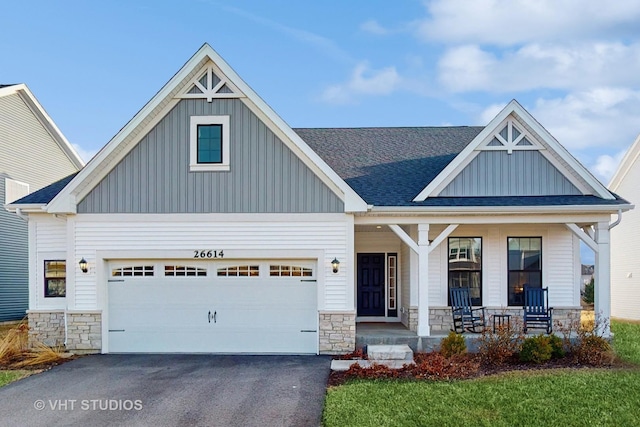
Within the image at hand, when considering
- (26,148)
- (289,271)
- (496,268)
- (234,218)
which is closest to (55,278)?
(234,218)

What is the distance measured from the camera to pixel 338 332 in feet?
39.9

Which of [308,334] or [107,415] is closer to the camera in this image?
[107,415]

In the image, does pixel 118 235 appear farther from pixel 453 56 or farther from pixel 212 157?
pixel 453 56

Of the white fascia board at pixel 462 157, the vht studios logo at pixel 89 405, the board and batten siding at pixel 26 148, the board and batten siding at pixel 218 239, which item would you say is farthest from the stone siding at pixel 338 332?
the board and batten siding at pixel 26 148

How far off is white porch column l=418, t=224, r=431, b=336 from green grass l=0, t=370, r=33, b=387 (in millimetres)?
8003

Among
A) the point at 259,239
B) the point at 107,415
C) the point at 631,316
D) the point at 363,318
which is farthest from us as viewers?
the point at 631,316

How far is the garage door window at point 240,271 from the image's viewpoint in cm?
1257

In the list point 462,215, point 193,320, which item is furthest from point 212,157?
point 462,215

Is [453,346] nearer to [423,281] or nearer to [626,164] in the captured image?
[423,281]

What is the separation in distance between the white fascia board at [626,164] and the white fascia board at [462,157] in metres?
11.3

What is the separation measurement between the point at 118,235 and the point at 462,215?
Result: 25.3 ft

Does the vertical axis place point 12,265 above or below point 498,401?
above

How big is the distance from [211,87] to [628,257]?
1782cm

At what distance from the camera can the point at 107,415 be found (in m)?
7.84
